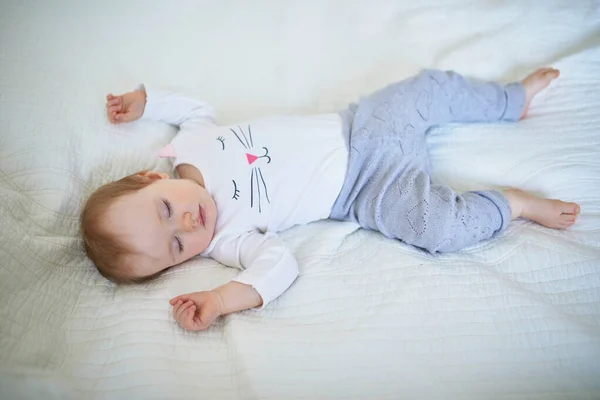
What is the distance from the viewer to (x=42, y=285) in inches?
35.6

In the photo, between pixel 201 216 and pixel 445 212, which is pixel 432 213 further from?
pixel 201 216

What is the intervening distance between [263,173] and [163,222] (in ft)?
0.83

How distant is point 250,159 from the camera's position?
1099 millimetres

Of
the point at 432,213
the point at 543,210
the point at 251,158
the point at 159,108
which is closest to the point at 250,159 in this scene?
the point at 251,158

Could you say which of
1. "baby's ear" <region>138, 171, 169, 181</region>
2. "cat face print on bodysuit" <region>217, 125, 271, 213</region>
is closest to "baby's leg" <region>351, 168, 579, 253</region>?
"cat face print on bodysuit" <region>217, 125, 271, 213</region>

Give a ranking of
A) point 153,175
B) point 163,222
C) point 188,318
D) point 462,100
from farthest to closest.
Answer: point 462,100 < point 153,175 < point 163,222 < point 188,318

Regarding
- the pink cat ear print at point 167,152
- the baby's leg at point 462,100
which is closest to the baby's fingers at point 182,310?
the pink cat ear print at point 167,152

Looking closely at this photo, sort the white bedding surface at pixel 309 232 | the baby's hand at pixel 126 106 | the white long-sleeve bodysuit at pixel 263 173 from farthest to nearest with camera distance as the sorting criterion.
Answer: the baby's hand at pixel 126 106, the white long-sleeve bodysuit at pixel 263 173, the white bedding surface at pixel 309 232

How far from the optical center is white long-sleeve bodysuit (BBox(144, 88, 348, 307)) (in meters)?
1.07

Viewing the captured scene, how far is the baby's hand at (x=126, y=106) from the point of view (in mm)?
1171

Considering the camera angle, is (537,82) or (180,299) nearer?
(180,299)

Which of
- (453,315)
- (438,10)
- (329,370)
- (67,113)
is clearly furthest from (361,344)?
(438,10)

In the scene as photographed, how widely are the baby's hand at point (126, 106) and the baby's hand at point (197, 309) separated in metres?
0.52

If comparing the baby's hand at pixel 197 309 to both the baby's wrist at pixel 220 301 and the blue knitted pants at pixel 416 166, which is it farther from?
the blue knitted pants at pixel 416 166
